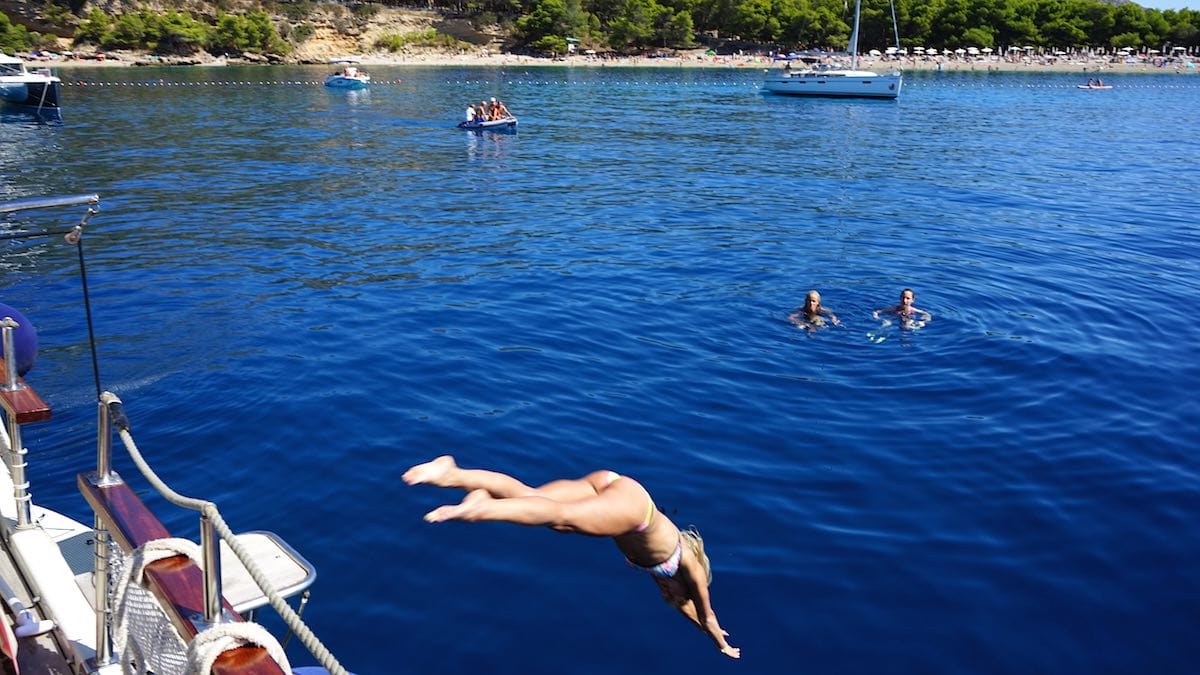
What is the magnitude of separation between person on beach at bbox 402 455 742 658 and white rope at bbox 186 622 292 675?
101cm

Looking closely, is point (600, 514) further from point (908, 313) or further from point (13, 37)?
point (13, 37)

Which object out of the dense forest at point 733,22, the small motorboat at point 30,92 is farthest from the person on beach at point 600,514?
the dense forest at point 733,22

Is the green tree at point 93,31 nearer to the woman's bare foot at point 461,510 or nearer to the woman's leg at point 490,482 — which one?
the woman's leg at point 490,482

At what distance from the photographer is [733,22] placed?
127625 mm

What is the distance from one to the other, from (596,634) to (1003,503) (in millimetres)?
4793

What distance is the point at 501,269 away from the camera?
19.8 m

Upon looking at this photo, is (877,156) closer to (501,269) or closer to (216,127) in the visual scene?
(501,269)

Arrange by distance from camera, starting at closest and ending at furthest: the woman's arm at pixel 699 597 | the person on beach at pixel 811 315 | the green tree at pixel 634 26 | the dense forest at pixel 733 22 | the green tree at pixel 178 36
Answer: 1. the woman's arm at pixel 699 597
2. the person on beach at pixel 811 315
3. the green tree at pixel 178 36
4. the dense forest at pixel 733 22
5. the green tree at pixel 634 26

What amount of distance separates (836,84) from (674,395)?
59669 millimetres

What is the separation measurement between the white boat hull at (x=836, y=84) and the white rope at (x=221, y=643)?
220ft

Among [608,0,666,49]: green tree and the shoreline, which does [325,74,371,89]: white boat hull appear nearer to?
the shoreline

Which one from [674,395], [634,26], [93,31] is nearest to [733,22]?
[634,26]

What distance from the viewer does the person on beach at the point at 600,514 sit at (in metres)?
4.66

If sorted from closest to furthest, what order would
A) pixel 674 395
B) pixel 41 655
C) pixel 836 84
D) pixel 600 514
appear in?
pixel 41 655
pixel 600 514
pixel 674 395
pixel 836 84
